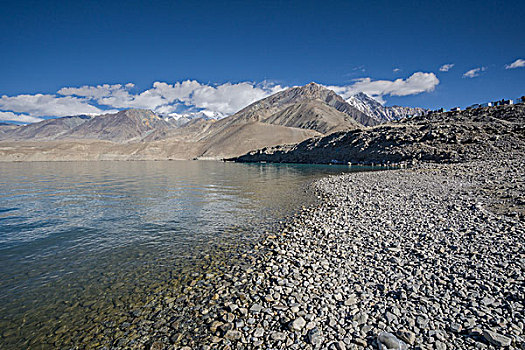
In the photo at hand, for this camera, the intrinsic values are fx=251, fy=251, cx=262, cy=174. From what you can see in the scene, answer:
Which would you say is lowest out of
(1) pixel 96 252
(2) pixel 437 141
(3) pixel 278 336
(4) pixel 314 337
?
(1) pixel 96 252

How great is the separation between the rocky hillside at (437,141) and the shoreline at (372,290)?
4699cm

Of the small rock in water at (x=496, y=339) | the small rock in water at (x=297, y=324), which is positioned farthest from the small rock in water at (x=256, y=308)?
the small rock in water at (x=496, y=339)

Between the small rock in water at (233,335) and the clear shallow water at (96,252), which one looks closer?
the small rock in water at (233,335)

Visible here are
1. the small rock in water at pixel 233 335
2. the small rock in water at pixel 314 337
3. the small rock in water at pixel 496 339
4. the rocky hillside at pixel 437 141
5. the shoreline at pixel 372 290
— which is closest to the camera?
the small rock in water at pixel 496 339

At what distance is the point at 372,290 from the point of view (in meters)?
5.84

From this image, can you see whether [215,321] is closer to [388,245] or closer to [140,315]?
[140,315]

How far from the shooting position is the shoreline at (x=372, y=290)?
452 centimetres

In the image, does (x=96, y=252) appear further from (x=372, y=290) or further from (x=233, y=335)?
(x=372, y=290)

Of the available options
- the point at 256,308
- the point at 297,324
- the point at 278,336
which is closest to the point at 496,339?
the point at 297,324

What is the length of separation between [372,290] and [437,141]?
203ft

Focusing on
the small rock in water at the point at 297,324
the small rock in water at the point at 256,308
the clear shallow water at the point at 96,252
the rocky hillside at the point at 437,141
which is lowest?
the clear shallow water at the point at 96,252

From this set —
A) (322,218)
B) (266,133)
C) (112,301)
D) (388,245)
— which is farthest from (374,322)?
(266,133)

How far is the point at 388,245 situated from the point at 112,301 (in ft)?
26.8

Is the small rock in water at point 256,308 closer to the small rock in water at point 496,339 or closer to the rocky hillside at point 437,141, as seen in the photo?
the small rock in water at point 496,339
